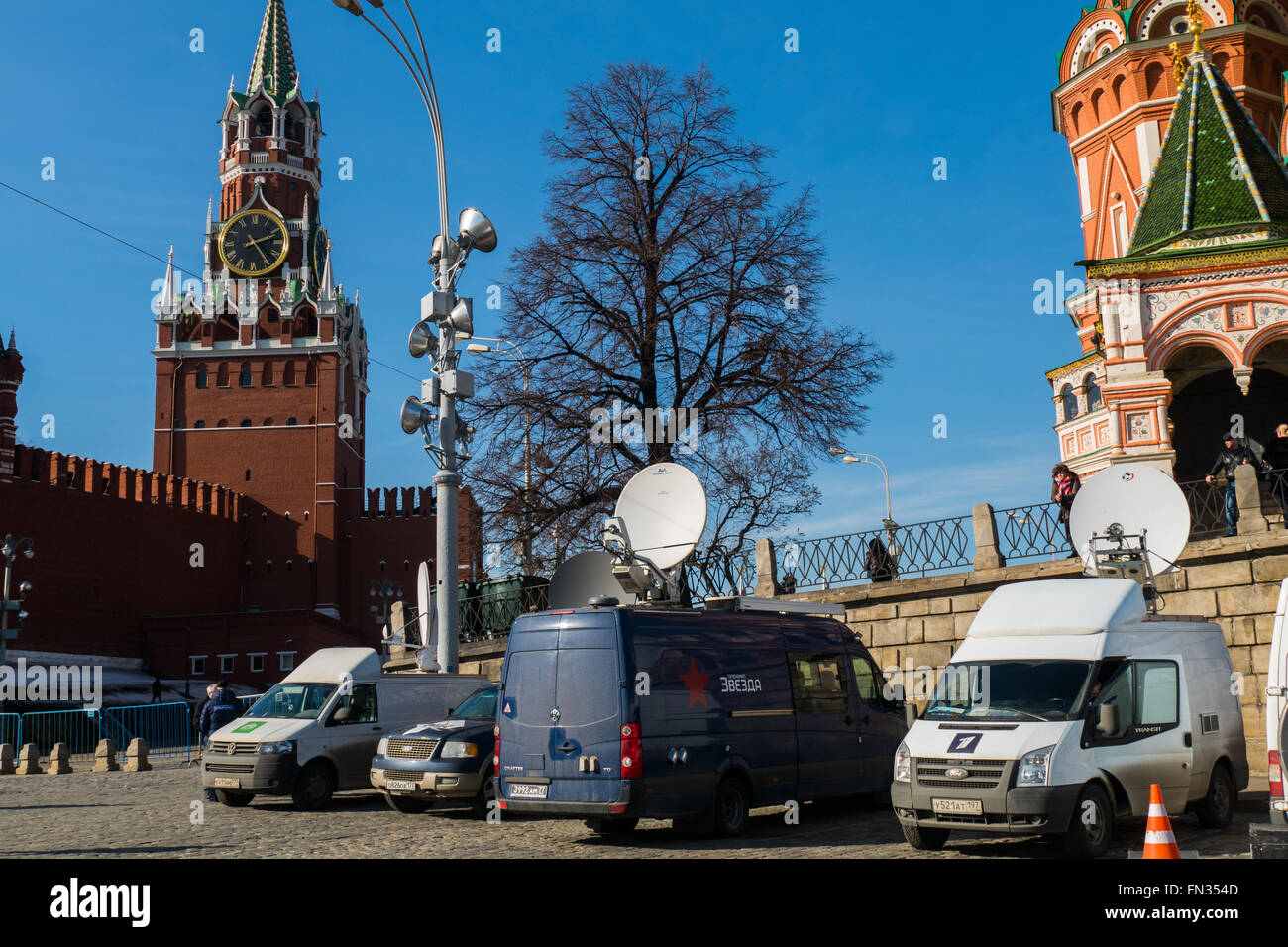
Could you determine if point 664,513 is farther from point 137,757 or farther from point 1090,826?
point 137,757

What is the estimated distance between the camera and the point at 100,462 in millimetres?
55531

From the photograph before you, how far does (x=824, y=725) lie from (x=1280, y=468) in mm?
9022

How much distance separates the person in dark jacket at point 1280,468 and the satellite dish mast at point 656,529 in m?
8.59

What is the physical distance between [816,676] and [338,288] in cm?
7111

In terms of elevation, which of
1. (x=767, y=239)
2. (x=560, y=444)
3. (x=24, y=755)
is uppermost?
(x=767, y=239)

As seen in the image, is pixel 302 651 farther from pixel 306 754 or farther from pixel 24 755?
pixel 306 754

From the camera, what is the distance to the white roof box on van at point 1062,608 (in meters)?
11.4

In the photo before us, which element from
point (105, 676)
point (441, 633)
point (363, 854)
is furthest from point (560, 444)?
point (105, 676)

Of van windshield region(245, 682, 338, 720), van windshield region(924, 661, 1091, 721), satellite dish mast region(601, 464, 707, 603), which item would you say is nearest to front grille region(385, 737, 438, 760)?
van windshield region(245, 682, 338, 720)

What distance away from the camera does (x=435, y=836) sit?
1295cm

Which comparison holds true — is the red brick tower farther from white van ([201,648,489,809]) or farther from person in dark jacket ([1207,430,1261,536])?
person in dark jacket ([1207,430,1261,536])

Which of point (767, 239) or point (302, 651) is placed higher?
point (767, 239)

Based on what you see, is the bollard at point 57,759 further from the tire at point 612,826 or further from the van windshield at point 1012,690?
the van windshield at point 1012,690

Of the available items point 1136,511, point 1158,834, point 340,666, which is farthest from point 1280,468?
point 340,666
